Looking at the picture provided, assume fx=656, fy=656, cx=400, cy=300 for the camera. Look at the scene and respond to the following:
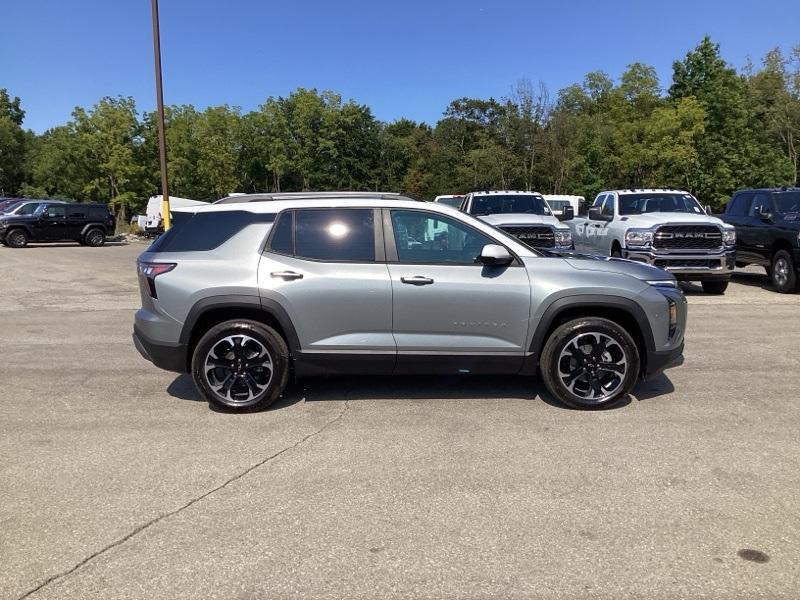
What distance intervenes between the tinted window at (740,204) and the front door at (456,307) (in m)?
10.9

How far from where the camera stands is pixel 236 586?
2.93 meters

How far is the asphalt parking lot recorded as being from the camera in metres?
3.01

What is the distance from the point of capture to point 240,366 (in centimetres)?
536

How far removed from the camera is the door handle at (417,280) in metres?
5.22

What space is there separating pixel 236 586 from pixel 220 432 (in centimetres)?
215

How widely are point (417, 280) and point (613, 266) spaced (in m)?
1.67

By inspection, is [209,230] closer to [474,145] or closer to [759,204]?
[759,204]

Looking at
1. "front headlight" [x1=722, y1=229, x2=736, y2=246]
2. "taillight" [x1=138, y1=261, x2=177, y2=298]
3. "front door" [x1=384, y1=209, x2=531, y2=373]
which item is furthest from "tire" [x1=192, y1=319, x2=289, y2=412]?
"front headlight" [x1=722, y1=229, x2=736, y2=246]

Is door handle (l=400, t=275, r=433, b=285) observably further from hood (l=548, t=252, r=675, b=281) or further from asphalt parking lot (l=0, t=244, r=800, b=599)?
hood (l=548, t=252, r=675, b=281)

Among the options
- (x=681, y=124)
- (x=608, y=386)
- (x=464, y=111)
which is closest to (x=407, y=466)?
(x=608, y=386)

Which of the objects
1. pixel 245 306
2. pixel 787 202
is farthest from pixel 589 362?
pixel 787 202

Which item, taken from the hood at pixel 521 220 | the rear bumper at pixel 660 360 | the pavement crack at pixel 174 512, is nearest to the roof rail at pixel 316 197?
the pavement crack at pixel 174 512

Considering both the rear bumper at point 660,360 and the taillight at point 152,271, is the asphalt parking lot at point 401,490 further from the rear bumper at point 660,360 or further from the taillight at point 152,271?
the taillight at point 152,271

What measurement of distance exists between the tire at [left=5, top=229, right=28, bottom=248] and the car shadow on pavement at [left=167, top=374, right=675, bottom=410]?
25141 millimetres
